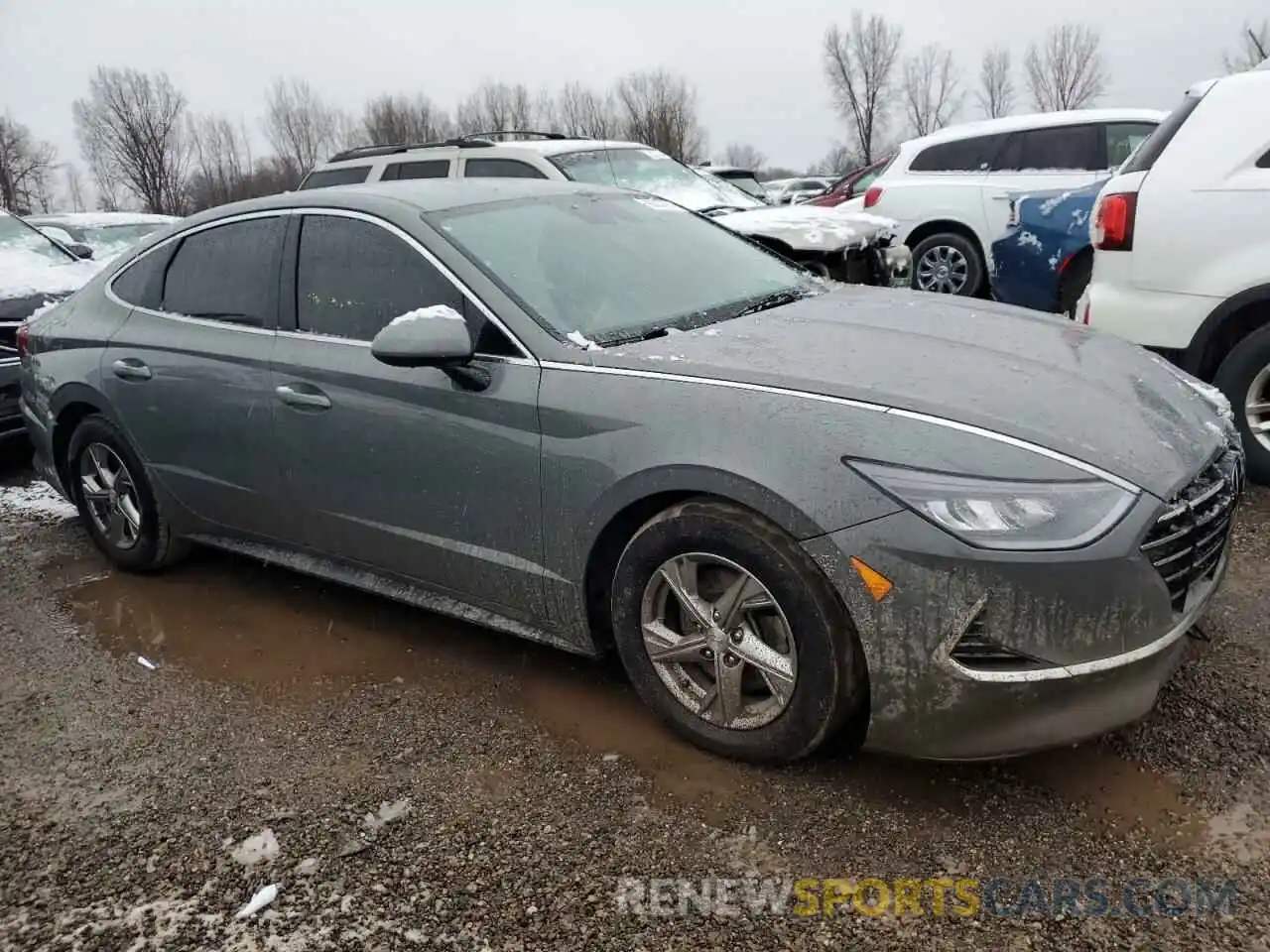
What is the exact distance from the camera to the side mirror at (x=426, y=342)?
292 centimetres

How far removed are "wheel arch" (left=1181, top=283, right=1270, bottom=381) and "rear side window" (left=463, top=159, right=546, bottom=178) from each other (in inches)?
205

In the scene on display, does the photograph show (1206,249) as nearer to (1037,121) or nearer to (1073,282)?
(1073,282)

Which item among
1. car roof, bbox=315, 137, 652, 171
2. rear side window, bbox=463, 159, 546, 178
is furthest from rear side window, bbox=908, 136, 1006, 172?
rear side window, bbox=463, 159, 546, 178

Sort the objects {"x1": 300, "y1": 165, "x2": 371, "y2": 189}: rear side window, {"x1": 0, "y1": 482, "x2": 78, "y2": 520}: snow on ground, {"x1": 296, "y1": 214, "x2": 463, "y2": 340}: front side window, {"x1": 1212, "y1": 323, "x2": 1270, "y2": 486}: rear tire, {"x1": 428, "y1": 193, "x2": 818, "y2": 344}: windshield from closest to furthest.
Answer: {"x1": 428, "y1": 193, "x2": 818, "y2": 344}: windshield → {"x1": 296, "y1": 214, "x2": 463, "y2": 340}: front side window → {"x1": 1212, "y1": 323, "x2": 1270, "y2": 486}: rear tire → {"x1": 0, "y1": 482, "x2": 78, "y2": 520}: snow on ground → {"x1": 300, "y1": 165, "x2": 371, "y2": 189}: rear side window

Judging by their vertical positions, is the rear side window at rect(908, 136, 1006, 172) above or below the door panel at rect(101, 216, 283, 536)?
above

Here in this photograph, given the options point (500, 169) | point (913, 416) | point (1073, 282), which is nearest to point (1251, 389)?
point (913, 416)

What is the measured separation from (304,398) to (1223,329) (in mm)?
3776

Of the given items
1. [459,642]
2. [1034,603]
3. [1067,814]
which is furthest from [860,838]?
[459,642]

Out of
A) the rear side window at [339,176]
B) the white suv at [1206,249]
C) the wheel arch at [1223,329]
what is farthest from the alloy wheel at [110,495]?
the rear side window at [339,176]

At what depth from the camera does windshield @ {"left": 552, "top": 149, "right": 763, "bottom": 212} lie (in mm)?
8430

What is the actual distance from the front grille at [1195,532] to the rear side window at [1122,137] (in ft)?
21.9

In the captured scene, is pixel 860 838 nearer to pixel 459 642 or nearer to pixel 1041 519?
pixel 1041 519

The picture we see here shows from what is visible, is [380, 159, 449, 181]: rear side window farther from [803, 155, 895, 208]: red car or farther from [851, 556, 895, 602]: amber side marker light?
[851, 556, 895, 602]: amber side marker light

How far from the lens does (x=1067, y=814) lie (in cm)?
244
